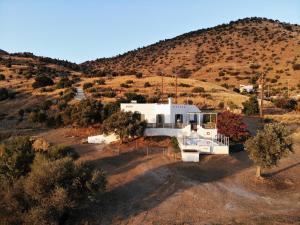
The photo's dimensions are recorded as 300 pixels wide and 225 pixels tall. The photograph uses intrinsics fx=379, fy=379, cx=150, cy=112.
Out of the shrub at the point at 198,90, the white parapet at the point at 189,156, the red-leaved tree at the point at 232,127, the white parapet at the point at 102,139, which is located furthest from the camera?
the shrub at the point at 198,90

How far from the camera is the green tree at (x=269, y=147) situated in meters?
25.3

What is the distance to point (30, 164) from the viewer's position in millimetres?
22766

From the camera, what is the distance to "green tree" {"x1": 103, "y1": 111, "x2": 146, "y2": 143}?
110 feet

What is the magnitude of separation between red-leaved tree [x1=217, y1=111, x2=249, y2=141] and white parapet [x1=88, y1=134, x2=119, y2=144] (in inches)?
387

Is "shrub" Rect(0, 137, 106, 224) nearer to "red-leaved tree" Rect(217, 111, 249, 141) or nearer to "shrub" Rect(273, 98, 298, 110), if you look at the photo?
"red-leaved tree" Rect(217, 111, 249, 141)

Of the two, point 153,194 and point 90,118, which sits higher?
point 90,118

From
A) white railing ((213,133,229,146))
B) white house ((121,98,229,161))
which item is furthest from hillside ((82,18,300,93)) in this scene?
white railing ((213,133,229,146))

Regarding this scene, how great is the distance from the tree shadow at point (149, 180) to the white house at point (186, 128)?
1041 millimetres

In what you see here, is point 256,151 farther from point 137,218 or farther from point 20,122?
point 20,122

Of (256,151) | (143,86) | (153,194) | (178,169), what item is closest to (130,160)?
(178,169)

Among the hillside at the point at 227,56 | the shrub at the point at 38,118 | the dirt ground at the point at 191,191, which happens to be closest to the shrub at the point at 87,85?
the hillside at the point at 227,56

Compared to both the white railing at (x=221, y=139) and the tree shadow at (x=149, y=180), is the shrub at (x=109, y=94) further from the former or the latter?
the tree shadow at (x=149, y=180)

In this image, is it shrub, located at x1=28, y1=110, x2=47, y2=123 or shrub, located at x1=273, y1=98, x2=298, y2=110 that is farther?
shrub, located at x1=273, y1=98, x2=298, y2=110

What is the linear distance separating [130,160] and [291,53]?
280 feet
